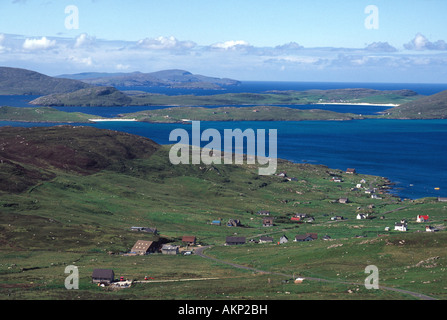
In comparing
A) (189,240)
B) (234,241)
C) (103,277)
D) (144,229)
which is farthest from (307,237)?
(103,277)

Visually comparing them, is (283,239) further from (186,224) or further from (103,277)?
(103,277)

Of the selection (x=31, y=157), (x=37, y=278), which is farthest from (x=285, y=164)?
(x=37, y=278)

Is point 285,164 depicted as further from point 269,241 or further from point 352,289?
point 352,289

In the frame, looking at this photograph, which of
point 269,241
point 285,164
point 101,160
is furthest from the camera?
point 285,164

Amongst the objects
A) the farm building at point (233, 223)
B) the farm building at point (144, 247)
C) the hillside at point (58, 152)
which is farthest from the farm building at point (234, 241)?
the hillside at point (58, 152)

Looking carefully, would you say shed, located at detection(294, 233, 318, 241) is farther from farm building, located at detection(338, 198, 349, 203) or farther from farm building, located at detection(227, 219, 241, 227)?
farm building, located at detection(338, 198, 349, 203)
